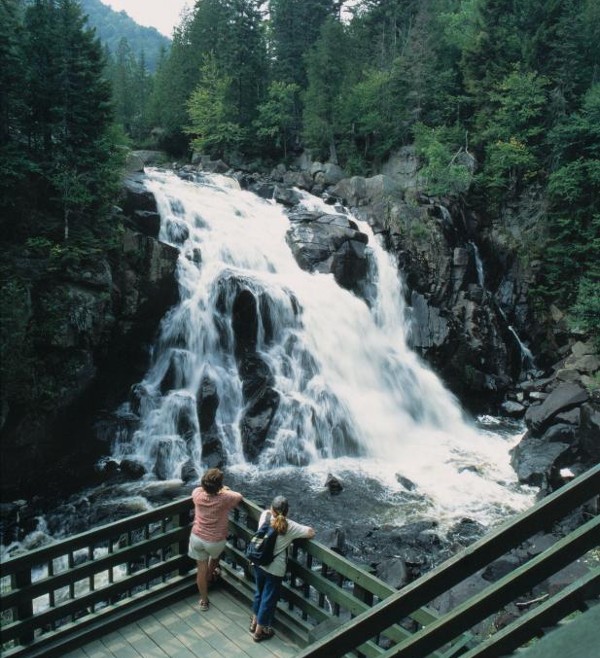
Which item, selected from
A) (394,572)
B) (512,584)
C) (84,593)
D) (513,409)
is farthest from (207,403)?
(512,584)

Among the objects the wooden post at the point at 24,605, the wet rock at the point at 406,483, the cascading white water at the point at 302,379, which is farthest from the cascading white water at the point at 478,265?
the wooden post at the point at 24,605

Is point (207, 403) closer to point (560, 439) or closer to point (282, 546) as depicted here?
point (560, 439)

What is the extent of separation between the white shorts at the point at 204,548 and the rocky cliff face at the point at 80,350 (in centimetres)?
829

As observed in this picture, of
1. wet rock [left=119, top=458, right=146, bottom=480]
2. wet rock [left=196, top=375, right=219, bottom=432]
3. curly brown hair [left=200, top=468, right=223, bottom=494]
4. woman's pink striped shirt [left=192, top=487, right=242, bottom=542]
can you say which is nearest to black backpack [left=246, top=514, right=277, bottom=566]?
woman's pink striped shirt [left=192, top=487, right=242, bottom=542]

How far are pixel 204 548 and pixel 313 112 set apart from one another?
107 ft

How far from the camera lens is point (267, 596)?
19.2 feet

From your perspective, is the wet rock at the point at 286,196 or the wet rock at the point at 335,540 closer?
the wet rock at the point at 335,540

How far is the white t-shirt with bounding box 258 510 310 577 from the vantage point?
19.2 ft

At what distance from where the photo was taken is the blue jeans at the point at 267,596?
584 centimetres

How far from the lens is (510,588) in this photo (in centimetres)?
245

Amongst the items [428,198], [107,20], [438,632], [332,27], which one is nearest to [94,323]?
[438,632]

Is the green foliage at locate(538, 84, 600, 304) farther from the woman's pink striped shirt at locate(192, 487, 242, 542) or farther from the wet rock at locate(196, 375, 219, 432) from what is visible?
the woman's pink striped shirt at locate(192, 487, 242, 542)

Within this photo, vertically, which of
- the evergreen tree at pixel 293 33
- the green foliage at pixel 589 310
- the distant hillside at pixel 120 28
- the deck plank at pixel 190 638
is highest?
the distant hillside at pixel 120 28

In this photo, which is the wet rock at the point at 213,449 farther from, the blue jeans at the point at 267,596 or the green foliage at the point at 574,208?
the green foliage at the point at 574,208
